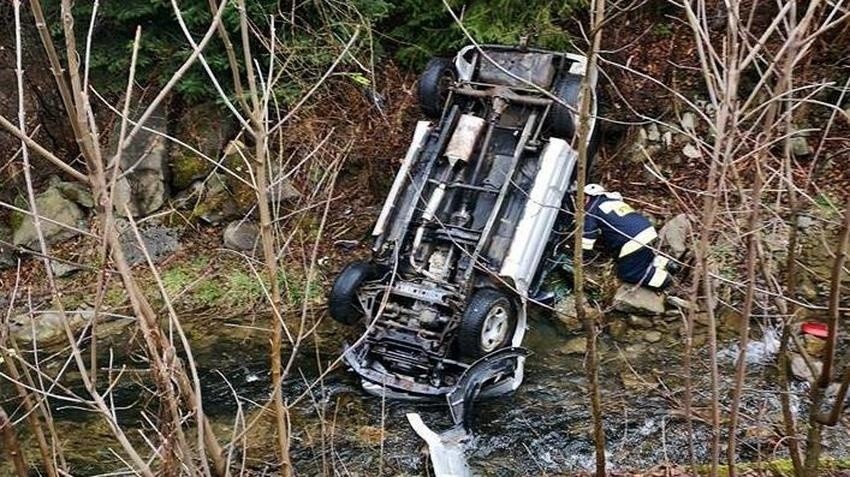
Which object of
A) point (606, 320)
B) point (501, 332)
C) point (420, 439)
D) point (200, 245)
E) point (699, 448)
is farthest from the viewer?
point (200, 245)

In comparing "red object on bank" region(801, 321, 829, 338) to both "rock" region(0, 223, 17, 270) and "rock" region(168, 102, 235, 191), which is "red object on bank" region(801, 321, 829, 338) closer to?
"rock" region(168, 102, 235, 191)

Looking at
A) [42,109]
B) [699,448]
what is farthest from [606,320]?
[42,109]

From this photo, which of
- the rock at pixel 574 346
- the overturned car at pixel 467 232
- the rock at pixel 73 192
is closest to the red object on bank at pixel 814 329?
the rock at pixel 574 346

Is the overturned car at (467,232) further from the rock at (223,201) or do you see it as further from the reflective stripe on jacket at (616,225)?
the rock at (223,201)

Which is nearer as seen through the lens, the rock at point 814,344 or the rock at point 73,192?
the rock at point 814,344

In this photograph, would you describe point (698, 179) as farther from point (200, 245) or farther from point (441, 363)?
point (200, 245)

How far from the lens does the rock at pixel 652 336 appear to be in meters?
6.08

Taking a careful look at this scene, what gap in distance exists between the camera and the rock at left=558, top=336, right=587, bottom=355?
6.09 metres

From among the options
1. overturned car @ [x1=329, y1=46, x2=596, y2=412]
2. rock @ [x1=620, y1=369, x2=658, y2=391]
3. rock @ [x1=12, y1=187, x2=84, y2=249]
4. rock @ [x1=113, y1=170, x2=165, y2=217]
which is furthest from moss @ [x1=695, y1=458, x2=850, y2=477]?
rock @ [x1=12, y1=187, x2=84, y2=249]

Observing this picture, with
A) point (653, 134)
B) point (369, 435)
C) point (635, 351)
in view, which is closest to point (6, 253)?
point (369, 435)

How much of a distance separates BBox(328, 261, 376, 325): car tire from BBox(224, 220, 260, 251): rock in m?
1.92

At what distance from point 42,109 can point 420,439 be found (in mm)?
5171

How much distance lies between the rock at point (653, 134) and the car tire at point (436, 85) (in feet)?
6.62

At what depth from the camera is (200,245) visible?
755 centimetres
